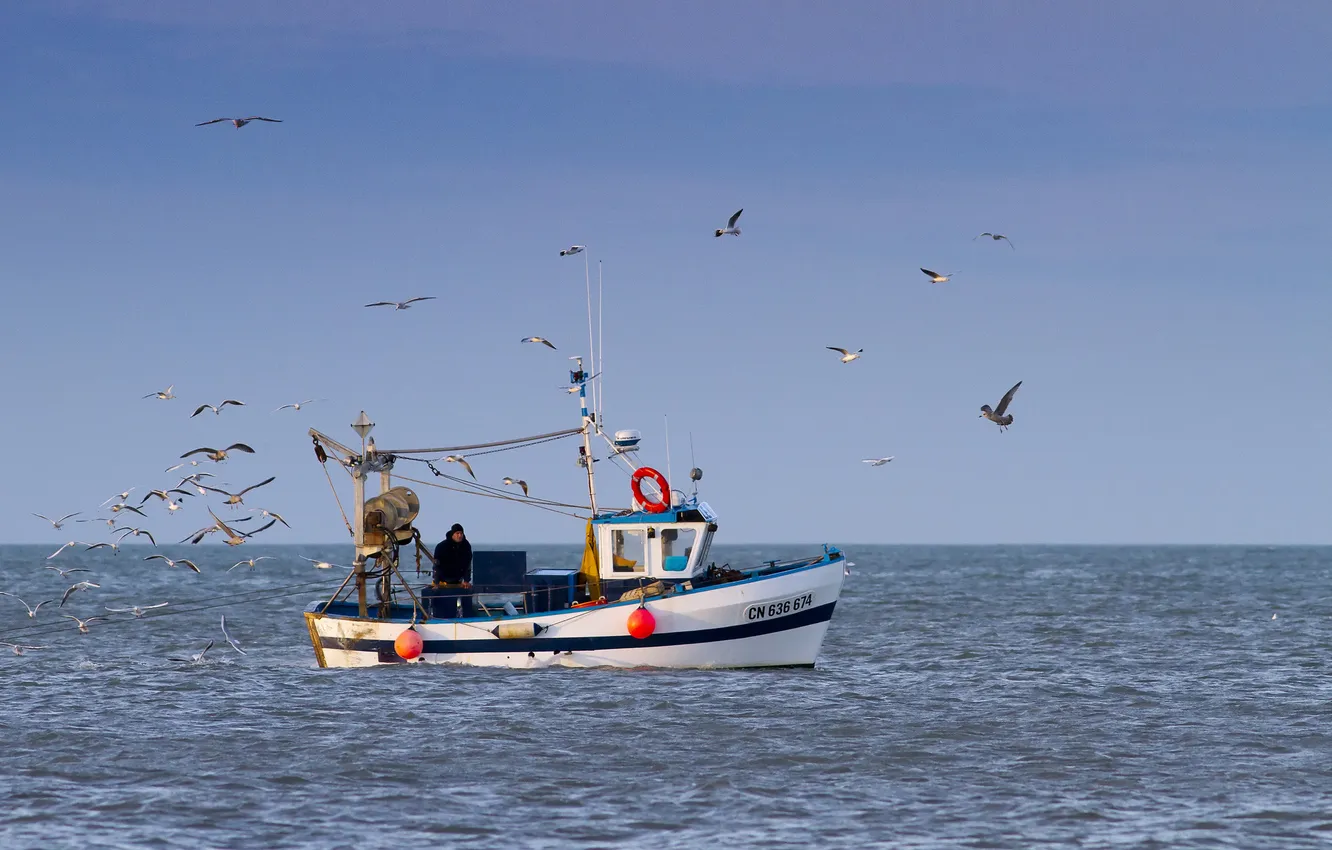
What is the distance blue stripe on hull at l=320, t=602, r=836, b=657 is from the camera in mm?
27422

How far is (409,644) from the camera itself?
92.1ft

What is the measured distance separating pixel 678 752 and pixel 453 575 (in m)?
10.5

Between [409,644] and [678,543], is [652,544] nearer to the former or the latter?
[678,543]

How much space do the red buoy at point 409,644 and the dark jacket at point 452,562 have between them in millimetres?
1320

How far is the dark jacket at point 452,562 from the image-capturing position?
2864 cm

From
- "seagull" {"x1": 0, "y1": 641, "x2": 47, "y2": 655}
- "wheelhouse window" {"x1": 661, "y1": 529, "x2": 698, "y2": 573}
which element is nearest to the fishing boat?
"wheelhouse window" {"x1": 661, "y1": 529, "x2": 698, "y2": 573}

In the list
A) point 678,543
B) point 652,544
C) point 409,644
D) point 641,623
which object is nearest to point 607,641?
Result: point 641,623

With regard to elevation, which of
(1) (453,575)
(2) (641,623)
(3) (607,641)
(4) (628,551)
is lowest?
(3) (607,641)

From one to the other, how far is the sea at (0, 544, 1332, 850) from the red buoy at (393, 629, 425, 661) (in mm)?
512

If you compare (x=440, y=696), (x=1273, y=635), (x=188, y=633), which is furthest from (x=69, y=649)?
(x=1273, y=635)

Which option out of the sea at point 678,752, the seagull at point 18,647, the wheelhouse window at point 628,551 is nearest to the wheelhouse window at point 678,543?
the wheelhouse window at point 628,551

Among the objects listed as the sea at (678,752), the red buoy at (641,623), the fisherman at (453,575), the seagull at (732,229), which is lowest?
the sea at (678,752)

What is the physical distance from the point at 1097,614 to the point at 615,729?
36.3 metres

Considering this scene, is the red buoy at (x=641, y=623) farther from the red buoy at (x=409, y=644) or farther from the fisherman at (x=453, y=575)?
the red buoy at (x=409, y=644)
